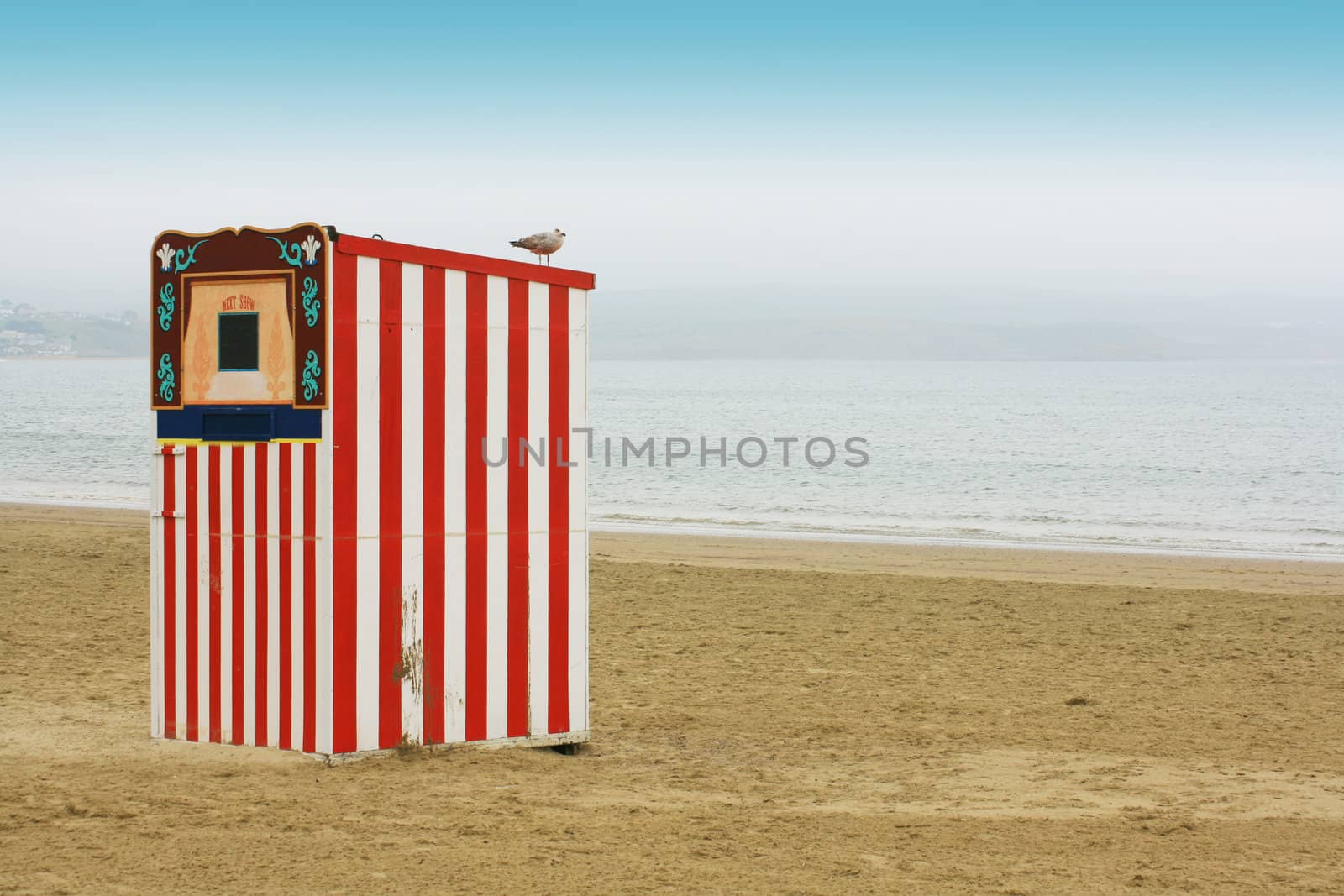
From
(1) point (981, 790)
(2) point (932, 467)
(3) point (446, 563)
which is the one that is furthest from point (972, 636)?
(2) point (932, 467)

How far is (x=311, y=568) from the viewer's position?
5.90 metres

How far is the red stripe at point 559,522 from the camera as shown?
665 centimetres

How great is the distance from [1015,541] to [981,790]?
15.0 metres

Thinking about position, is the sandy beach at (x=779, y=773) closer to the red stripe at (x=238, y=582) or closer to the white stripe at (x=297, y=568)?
the red stripe at (x=238, y=582)

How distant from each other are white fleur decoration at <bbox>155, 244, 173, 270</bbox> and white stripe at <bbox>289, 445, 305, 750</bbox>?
3.55ft

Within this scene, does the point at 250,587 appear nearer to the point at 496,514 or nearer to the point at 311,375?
the point at 311,375

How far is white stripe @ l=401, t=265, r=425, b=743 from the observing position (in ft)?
20.0

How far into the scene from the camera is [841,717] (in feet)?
25.7

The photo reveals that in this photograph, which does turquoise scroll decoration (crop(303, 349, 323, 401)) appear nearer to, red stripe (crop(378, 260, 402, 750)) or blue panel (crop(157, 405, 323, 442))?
blue panel (crop(157, 405, 323, 442))

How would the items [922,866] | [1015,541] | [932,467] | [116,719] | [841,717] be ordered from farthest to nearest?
[932,467] → [1015,541] → [841,717] → [116,719] → [922,866]

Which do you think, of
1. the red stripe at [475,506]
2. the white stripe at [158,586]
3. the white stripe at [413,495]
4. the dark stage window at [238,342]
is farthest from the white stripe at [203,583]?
the red stripe at [475,506]

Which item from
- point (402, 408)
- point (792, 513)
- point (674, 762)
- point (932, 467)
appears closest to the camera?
point (402, 408)

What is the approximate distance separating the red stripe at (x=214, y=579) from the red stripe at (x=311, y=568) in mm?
544

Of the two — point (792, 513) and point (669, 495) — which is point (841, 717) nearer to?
point (792, 513)
